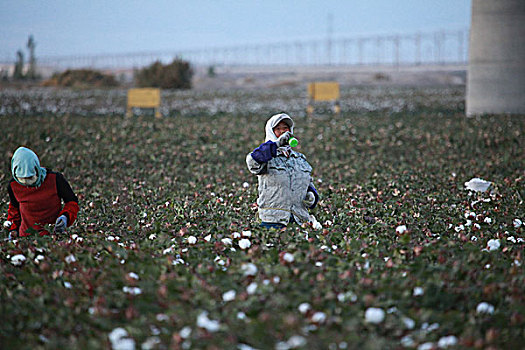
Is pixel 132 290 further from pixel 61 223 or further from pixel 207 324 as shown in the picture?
pixel 61 223

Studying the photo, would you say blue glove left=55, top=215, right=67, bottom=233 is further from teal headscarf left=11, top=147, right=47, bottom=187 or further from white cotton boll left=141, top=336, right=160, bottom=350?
white cotton boll left=141, top=336, right=160, bottom=350

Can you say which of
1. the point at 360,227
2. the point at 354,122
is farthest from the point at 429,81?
the point at 360,227

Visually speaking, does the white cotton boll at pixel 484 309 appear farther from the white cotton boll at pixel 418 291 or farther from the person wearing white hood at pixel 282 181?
the person wearing white hood at pixel 282 181

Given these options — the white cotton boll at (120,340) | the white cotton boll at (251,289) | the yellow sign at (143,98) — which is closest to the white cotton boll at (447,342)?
the white cotton boll at (251,289)

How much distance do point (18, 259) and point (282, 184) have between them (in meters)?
2.33

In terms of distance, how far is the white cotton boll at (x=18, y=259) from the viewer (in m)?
4.47

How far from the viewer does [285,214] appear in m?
5.38

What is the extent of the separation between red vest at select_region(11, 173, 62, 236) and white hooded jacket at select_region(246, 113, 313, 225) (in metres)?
2.03

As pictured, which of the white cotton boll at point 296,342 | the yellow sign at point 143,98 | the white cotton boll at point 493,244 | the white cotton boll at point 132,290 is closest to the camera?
the white cotton boll at point 296,342

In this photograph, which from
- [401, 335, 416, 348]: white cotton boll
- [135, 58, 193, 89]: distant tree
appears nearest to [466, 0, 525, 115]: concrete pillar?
[401, 335, 416, 348]: white cotton boll

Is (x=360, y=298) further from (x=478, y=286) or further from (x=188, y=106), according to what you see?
(x=188, y=106)

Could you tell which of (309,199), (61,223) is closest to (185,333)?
(309,199)

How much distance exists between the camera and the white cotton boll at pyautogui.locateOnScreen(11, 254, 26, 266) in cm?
447

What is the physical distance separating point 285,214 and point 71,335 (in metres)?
2.51
